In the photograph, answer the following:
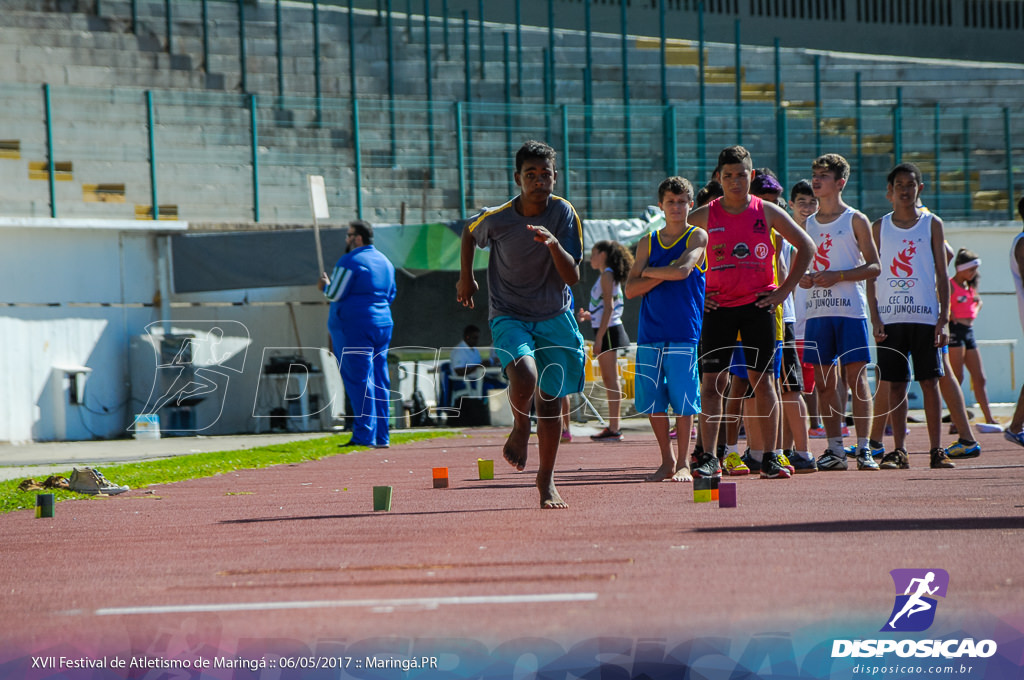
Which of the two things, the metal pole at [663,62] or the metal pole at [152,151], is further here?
the metal pole at [663,62]

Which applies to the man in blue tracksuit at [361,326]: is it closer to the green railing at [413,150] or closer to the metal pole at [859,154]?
the green railing at [413,150]

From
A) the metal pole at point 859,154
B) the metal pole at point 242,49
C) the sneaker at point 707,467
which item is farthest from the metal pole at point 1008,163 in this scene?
the sneaker at point 707,467

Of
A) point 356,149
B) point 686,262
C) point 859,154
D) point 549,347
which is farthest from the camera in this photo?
point 859,154

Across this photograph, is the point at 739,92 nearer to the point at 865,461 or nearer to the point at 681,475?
the point at 865,461

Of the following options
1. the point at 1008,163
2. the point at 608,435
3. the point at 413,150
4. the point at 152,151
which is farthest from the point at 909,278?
the point at 1008,163

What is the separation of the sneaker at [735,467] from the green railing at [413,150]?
37.7 ft

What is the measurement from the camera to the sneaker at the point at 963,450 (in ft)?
29.3

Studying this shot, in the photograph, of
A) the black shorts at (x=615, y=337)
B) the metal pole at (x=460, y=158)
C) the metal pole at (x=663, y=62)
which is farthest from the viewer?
the metal pole at (x=663, y=62)

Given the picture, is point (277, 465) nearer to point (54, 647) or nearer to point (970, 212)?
point (54, 647)

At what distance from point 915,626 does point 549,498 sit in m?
3.36

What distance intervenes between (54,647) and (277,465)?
24.7ft

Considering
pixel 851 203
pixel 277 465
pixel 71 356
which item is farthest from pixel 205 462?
pixel 851 203

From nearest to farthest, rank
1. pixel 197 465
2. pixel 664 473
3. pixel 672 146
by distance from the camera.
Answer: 1. pixel 664 473
2. pixel 197 465
3. pixel 672 146

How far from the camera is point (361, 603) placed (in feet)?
13.2
